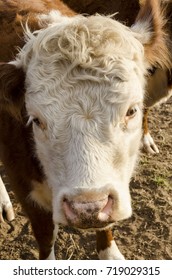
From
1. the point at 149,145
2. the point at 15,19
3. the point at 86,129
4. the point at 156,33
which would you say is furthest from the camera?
the point at 149,145

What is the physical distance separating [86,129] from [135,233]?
2067 millimetres

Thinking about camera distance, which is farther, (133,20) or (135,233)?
(133,20)

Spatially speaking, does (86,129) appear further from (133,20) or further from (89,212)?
(133,20)

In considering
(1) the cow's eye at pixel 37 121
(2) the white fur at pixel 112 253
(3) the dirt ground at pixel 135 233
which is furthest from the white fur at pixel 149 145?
(1) the cow's eye at pixel 37 121

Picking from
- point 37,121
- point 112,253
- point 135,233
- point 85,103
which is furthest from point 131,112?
point 135,233

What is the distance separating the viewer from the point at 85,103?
2.87 metres

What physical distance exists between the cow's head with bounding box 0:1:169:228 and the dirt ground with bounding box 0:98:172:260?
1.48 meters

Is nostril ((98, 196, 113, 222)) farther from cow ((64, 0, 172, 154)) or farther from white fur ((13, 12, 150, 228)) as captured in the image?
cow ((64, 0, 172, 154))

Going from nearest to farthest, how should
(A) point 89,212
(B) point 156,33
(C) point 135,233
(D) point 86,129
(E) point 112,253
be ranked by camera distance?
(A) point 89,212, (D) point 86,129, (B) point 156,33, (E) point 112,253, (C) point 135,233

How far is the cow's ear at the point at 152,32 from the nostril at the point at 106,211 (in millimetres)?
1081

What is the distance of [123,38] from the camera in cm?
309

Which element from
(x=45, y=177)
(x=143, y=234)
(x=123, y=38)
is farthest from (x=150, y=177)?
(x=123, y=38)

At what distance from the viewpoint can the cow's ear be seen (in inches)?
133

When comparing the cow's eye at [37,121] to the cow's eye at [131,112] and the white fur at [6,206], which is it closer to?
the cow's eye at [131,112]
